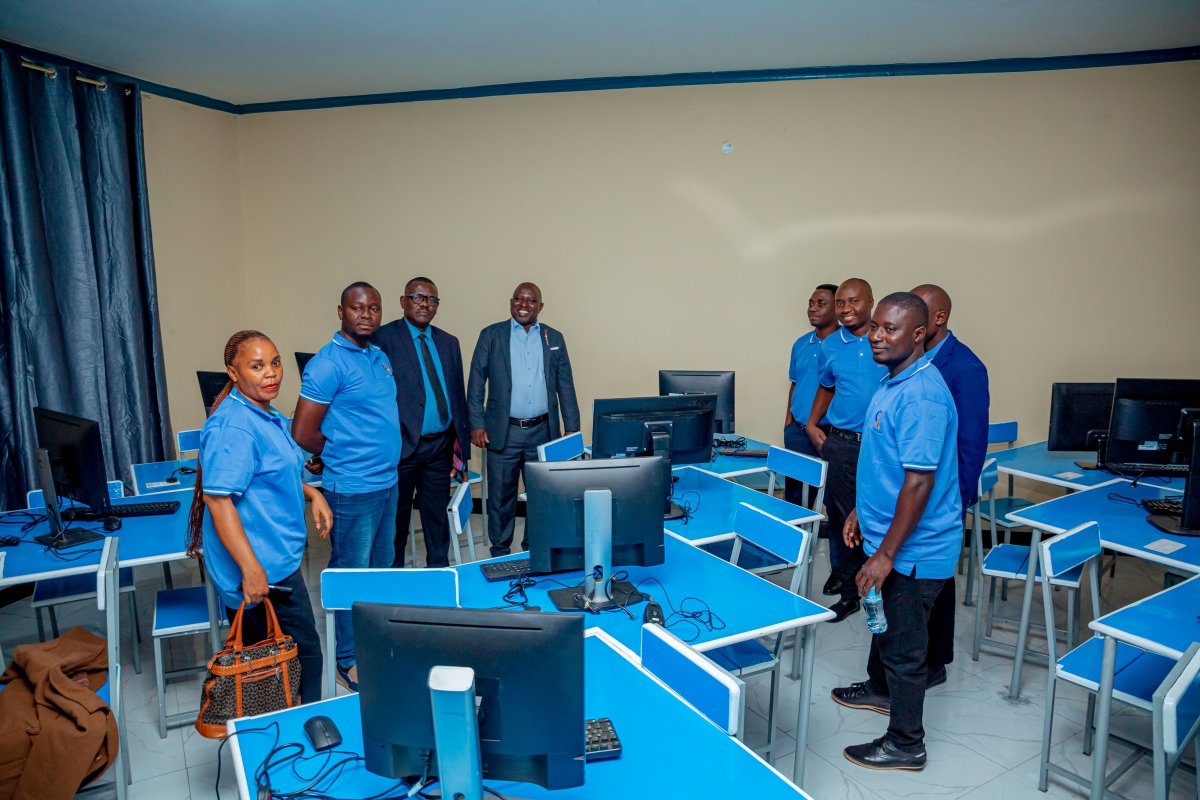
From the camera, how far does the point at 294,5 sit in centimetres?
362

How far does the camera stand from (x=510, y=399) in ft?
14.4

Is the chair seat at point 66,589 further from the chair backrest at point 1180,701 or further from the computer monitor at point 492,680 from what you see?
the chair backrest at point 1180,701

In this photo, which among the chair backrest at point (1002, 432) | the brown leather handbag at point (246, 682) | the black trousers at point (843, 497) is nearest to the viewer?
the brown leather handbag at point (246, 682)

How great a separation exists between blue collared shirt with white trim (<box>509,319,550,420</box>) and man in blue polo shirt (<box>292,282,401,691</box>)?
1.10m

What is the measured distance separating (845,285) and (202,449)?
2.99 metres

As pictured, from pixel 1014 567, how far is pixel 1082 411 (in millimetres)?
1139

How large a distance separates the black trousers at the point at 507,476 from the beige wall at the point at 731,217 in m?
1.29

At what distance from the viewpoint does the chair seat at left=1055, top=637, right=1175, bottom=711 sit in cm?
236

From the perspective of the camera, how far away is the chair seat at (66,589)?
3086mm

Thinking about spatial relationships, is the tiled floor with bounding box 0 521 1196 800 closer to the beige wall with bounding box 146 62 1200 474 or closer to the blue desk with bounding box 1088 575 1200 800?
the blue desk with bounding box 1088 575 1200 800

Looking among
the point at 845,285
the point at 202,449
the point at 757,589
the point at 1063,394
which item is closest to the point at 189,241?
the point at 202,449

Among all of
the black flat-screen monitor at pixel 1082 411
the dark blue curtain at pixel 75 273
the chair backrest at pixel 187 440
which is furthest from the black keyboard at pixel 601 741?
the dark blue curtain at pixel 75 273

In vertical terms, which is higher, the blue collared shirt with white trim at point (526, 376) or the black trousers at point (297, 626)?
the blue collared shirt with white trim at point (526, 376)

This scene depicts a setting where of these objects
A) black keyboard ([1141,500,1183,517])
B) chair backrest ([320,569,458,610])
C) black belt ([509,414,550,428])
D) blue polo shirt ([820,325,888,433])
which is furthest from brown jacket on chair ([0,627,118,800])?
black keyboard ([1141,500,1183,517])
